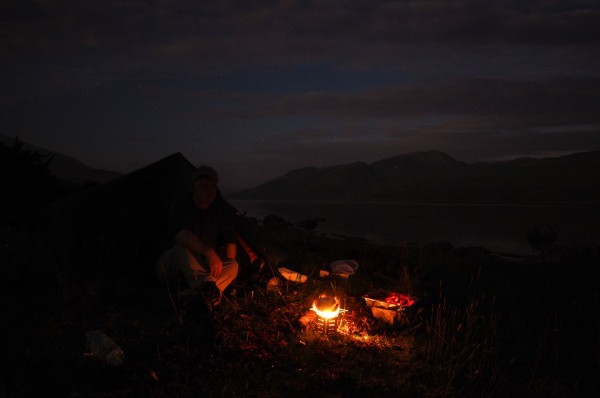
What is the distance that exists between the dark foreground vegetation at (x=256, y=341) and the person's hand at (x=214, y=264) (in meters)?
0.52

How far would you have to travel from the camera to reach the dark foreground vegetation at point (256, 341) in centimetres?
394

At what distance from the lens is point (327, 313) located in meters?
4.96

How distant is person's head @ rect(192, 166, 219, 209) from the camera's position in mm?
5977

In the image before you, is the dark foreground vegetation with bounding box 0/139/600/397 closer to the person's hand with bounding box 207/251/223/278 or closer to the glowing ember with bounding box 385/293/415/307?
the glowing ember with bounding box 385/293/415/307

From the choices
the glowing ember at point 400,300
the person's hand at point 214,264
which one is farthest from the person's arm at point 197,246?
the glowing ember at point 400,300

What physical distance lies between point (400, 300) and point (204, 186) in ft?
10.6

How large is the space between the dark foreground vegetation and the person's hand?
516 millimetres

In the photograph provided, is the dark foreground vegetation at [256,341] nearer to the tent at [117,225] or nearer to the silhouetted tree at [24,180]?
the tent at [117,225]

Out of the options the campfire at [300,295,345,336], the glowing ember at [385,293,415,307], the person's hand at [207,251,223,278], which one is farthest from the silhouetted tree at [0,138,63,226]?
the glowing ember at [385,293,415,307]

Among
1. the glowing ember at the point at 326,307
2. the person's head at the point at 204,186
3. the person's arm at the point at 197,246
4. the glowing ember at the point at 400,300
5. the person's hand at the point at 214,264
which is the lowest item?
the glowing ember at the point at 400,300

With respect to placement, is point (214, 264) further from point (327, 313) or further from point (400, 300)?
point (400, 300)

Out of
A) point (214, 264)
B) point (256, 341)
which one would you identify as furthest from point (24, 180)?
point (256, 341)

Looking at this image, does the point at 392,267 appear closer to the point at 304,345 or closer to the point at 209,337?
the point at 304,345

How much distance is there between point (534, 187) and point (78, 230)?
611ft
